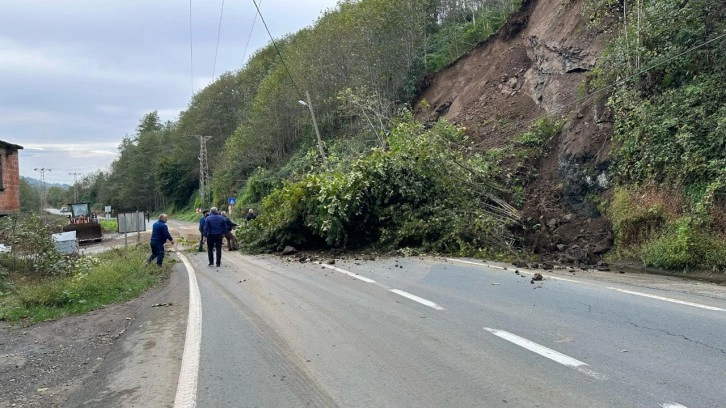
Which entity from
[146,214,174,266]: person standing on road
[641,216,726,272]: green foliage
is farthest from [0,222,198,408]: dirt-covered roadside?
[641,216,726,272]: green foliage

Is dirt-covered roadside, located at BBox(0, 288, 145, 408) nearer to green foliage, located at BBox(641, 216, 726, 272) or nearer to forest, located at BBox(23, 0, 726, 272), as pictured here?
forest, located at BBox(23, 0, 726, 272)

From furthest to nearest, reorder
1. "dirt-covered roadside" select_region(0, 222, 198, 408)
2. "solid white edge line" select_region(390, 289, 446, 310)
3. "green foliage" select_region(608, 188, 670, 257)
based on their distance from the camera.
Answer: "green foliage" select_region(608, 188, 670, 257) → "solid white edge line" select_region(390, 289, 446, 310) → "dirt-covered roadside" select_region(0, 222, 198, 408)

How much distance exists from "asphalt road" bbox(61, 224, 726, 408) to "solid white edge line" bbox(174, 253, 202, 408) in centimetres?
2

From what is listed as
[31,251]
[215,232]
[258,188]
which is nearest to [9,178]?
[31,251]

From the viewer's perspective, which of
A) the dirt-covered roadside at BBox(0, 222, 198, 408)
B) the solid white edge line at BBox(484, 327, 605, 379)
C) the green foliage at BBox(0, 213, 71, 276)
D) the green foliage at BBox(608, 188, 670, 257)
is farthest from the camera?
the green foliage at BBox(0, 213, 71, 276)

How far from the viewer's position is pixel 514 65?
25.9 m

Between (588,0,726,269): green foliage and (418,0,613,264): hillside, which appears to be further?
(418,0,613,264): hillside

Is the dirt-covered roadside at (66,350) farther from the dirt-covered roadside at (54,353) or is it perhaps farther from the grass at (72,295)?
the grass at (72,295)

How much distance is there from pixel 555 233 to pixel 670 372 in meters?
9.81

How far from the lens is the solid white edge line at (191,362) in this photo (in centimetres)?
438

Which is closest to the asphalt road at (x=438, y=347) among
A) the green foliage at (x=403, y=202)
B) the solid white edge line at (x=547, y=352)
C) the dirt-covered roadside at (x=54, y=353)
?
the solid white edge line at (x=547, y=352)

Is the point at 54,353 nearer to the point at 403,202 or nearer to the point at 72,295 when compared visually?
the point at 72,295

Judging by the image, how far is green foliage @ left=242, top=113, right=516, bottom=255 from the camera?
582 inches

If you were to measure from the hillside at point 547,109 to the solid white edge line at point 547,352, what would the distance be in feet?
22.9
